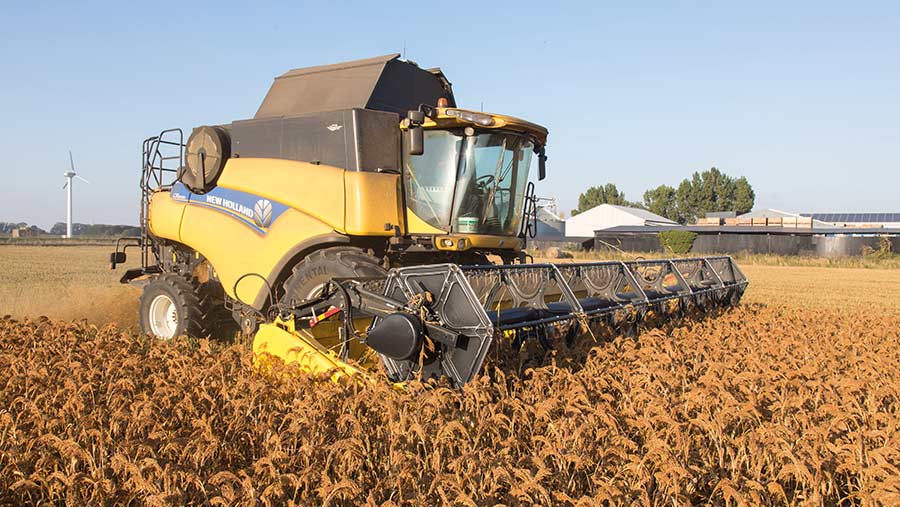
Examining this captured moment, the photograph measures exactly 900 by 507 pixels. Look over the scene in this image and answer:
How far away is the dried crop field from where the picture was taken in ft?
8.44

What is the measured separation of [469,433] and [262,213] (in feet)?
11.8

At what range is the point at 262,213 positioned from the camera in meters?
6.09

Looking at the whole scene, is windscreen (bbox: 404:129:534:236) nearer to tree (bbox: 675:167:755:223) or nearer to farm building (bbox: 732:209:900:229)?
farm building (bbox: 732:209:900:229)

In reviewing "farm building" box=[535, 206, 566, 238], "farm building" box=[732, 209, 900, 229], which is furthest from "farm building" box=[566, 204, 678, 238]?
"farm building" box=[732, 209, 900, 229]

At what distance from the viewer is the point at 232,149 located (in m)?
6.71

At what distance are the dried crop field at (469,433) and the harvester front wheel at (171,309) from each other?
1673 millimetres

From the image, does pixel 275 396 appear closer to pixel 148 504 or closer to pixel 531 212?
pixel 148 504

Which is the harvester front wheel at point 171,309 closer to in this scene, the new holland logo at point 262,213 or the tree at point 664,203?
the new holland logo at point 262,213

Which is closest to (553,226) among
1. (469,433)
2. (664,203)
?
(664,203)

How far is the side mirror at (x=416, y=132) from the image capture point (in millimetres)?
5488

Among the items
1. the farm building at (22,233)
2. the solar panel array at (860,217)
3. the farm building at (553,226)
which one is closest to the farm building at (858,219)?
the solar panel array at (860,217)

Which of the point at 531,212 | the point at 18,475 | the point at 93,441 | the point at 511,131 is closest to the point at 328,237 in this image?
the point at 511,131

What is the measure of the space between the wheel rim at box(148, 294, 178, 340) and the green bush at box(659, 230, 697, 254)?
32.0m

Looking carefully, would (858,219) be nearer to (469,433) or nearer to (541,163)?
(541,163)
